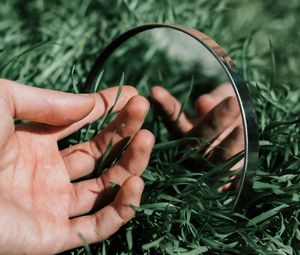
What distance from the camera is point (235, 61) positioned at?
6.04 feet

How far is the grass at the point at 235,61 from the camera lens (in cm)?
121

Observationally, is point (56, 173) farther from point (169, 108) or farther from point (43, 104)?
point (169, 108)

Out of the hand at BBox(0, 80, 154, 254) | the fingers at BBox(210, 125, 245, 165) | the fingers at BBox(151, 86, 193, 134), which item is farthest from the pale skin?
the fingers at BBox(210, 125, 245, 165)

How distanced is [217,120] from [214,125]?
0.02 metres

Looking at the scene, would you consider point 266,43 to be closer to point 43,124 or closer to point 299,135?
point 299,135

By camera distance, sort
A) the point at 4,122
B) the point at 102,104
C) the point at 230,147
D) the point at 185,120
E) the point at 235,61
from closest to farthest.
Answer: the point at 4,122 < the point at 102,104 < the point at 230,147 < the point at 185,120 < the point at 235,61

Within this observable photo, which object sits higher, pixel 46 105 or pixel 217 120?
pixel 46 105

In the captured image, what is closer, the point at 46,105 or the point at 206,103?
the point at 46,105

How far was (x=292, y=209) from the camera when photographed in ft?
4.05

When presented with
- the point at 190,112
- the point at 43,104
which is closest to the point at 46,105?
the point at 43,104

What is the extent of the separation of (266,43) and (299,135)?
2.53 ft

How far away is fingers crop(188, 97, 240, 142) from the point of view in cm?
150

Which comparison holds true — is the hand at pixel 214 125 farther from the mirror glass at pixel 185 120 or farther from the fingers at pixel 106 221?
the fingers at pixel 106 221

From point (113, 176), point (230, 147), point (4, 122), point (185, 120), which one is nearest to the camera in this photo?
point (4, 122)
